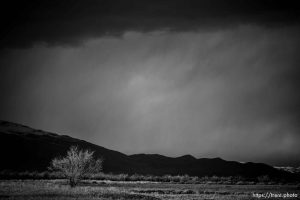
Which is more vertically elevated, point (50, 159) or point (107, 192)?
point (50, 159)

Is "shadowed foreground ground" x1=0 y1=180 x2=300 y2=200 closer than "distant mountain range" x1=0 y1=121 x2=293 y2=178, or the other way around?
"shadowed foreground ground" x1=0 y1=180 x2=300 y2=200

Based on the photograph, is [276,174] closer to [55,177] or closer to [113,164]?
[113,164]

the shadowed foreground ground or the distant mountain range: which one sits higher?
the distant mountain range

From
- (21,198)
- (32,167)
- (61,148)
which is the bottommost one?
(21,198)

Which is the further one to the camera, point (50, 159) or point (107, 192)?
point (50, 159)

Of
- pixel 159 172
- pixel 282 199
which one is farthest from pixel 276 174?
pixel 282 199

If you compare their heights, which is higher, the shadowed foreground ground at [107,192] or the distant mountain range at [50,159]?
the distant mountain range at [50,159]

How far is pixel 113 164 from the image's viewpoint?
590 ft

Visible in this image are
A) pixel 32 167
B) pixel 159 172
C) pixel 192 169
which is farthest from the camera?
pixel 192 169

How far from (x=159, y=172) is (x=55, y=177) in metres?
87.4

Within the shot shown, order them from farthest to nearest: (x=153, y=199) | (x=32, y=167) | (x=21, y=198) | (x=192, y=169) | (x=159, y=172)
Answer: (x=192, y=169)
(x=159, y=172)
(x=32, y=167)
(x=153, y=199)
(x=21, y=198)

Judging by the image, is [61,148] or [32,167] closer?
[32,167]

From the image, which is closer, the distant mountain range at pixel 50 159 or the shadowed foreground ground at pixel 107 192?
the shadowed foreground ground at pixel 107 192

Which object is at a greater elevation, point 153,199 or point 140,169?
point 140,169
